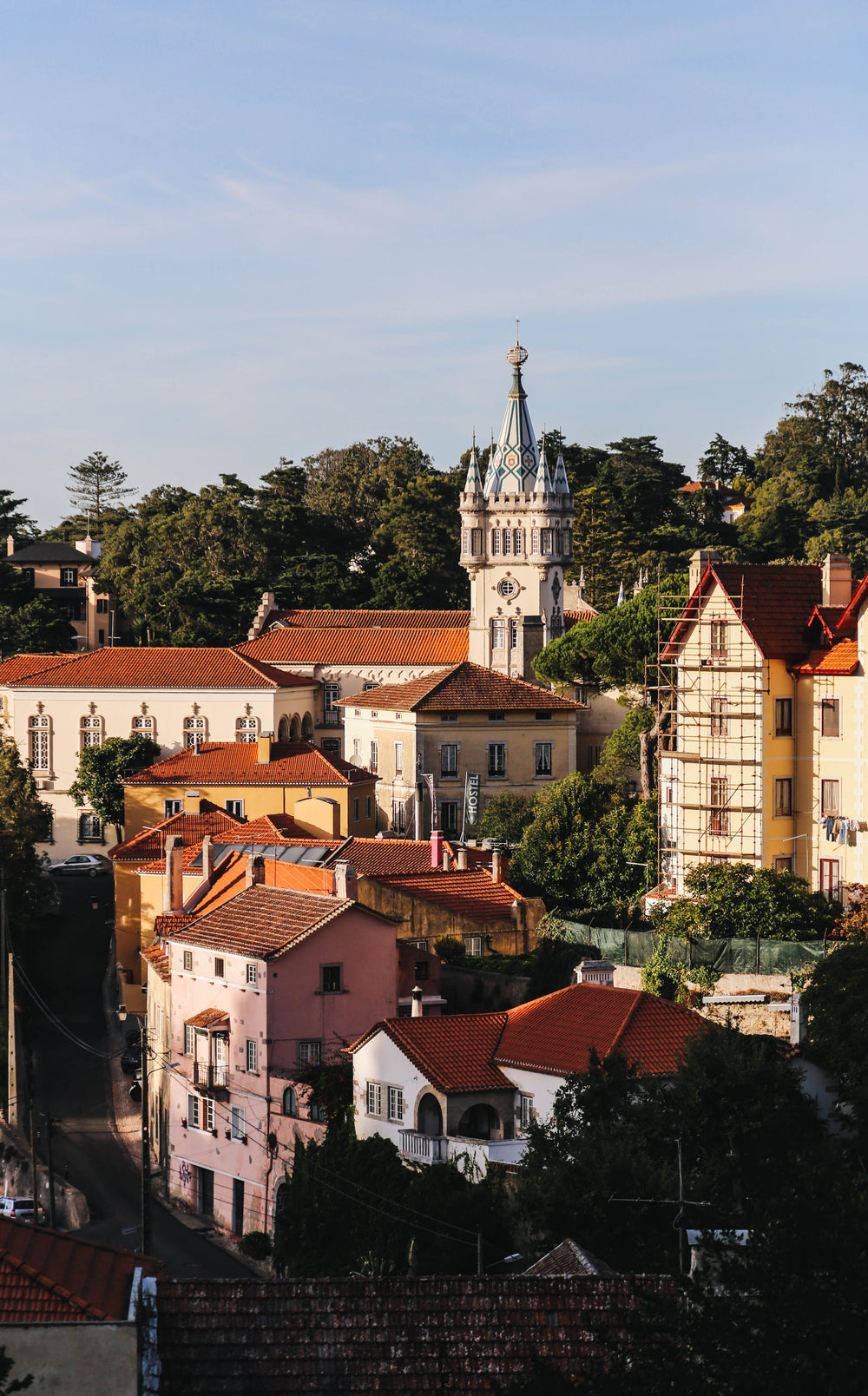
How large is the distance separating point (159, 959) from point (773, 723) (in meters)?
16.9

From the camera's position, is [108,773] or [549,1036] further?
[108,773]

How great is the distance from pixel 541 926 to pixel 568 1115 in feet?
54.6

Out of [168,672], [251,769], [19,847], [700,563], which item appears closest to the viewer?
[700,563]

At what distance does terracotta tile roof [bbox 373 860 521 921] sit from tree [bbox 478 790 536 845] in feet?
33.8

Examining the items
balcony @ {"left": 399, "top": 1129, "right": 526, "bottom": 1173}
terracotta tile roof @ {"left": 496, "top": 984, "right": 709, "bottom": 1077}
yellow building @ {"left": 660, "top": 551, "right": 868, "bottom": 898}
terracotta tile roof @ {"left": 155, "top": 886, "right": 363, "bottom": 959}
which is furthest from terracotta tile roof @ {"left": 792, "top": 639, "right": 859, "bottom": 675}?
balcony @ {"left": 399, "top": 1129, "right": 526, "bottom": 1173}

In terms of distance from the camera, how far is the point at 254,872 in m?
49.9

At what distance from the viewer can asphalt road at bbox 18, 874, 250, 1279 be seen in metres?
39.7

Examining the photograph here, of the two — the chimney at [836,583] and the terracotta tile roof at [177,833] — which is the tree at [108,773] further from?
Answer: the chimney at [836,583]

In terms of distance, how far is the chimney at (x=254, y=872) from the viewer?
4962cm

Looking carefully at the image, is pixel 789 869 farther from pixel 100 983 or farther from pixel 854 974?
pixel 100 983

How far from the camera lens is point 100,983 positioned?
200 feet

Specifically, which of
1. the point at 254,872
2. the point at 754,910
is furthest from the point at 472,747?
the point at 754,910

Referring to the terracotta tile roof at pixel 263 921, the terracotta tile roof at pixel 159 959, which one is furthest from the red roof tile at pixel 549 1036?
the terracotta tile roof at pixel 159 959

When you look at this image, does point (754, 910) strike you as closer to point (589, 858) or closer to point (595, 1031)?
point (595, 1031)
